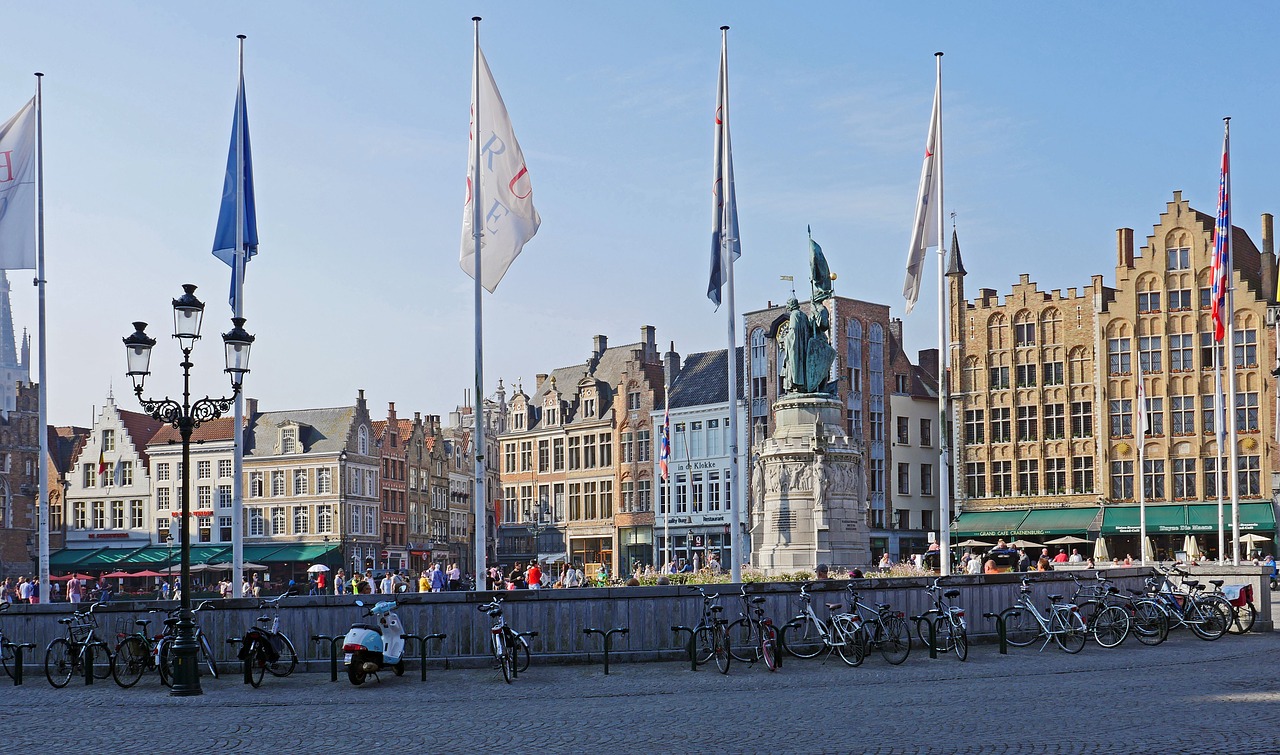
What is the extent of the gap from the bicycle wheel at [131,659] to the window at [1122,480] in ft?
174

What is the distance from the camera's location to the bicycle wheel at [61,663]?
19.3 m

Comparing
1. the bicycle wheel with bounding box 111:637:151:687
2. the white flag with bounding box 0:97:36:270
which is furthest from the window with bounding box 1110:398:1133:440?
the bicycle wheel with bounding box 111:637:151:687

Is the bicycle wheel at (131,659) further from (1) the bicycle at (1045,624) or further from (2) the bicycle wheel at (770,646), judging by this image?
(1) the bicycle at (1045,624)

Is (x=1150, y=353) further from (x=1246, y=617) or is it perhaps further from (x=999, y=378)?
(x=1246, y=617)

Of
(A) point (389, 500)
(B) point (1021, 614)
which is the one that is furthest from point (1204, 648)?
(A) point (389, 500)

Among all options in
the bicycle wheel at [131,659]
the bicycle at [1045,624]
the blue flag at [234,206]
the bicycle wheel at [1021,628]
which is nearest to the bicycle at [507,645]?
the bicycle wheel at [131,659]

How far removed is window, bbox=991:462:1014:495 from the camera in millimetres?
68625

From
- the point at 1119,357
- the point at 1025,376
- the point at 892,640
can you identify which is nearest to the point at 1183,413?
the point at 1119,357

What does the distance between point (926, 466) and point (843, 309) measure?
9.49 metres

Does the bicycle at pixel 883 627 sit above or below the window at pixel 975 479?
below

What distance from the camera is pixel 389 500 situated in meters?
85.3

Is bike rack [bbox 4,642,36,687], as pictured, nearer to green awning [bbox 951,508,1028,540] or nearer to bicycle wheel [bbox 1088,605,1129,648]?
bicycle wheel [bbox 1088,605,1129,648]

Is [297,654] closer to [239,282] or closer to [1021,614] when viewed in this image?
[239,282]

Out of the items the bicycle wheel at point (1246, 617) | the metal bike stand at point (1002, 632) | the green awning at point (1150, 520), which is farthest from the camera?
the green awning at point (1150, 520)
